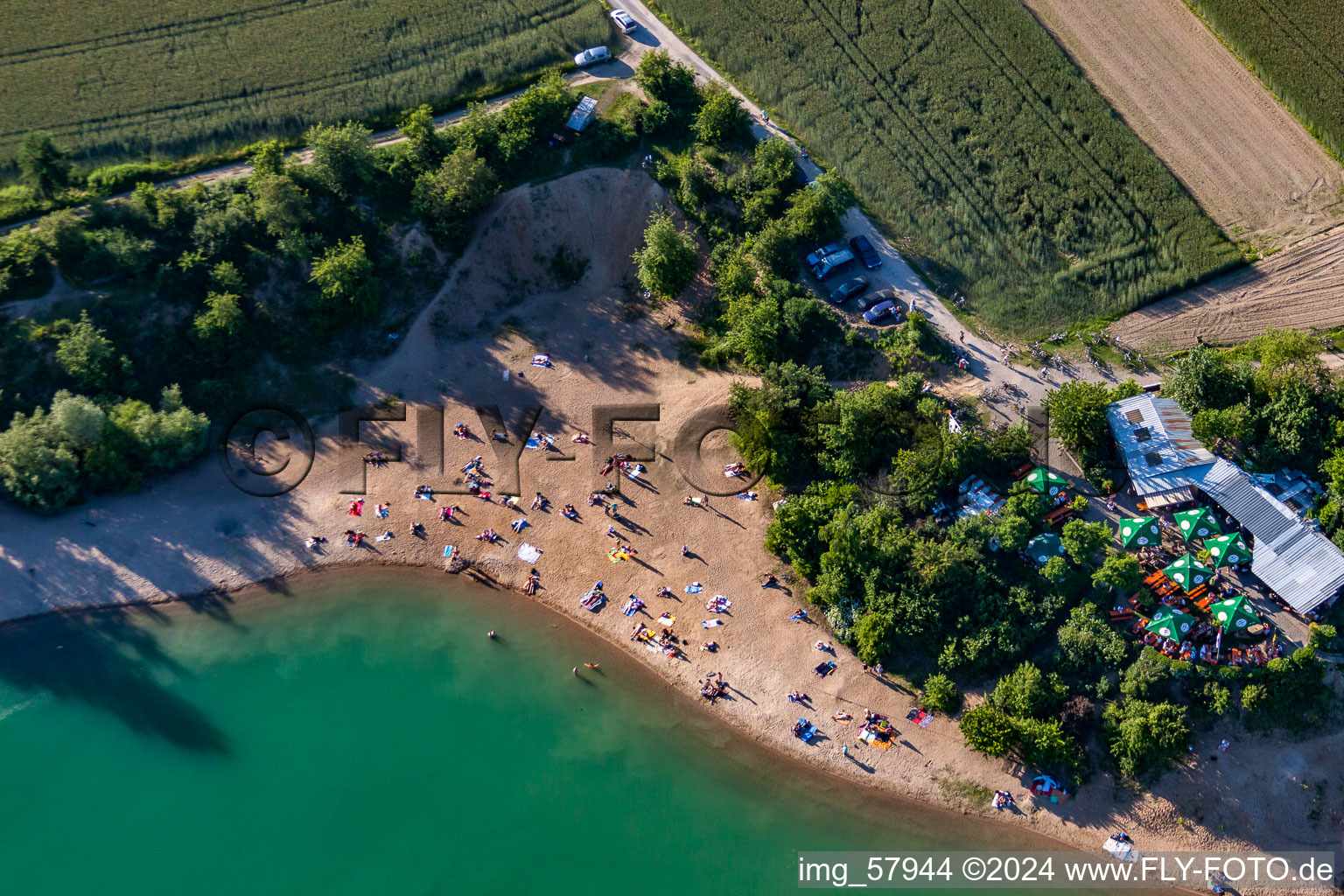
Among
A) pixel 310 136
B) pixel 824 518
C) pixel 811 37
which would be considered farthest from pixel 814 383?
pixel 310 136

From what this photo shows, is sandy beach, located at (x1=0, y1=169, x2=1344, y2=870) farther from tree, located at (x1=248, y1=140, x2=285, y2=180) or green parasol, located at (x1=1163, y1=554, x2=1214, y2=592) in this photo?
tree, located at (x1=248, y1=140, x2=285, y2=180)

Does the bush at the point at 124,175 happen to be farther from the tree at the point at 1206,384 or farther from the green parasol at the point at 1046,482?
the tree at the point at 1206,384

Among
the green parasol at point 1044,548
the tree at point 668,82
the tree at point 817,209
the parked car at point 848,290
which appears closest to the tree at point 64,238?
the tree at point 668,82

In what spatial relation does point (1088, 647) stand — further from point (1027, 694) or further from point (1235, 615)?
point (1235, 615)

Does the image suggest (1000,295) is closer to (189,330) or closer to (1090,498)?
(1090,498)

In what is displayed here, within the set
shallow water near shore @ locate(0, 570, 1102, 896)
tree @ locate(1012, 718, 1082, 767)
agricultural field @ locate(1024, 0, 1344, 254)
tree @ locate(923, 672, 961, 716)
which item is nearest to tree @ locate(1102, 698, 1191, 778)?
tree @ locate(1012, 718, 1082, 767)

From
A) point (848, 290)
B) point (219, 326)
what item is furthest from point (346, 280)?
point (848, 290)

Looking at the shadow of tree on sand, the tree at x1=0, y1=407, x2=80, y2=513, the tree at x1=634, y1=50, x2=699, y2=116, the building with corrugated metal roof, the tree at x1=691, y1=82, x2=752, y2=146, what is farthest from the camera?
the tree at x1=634, y1=50, x2=699, y2=116
